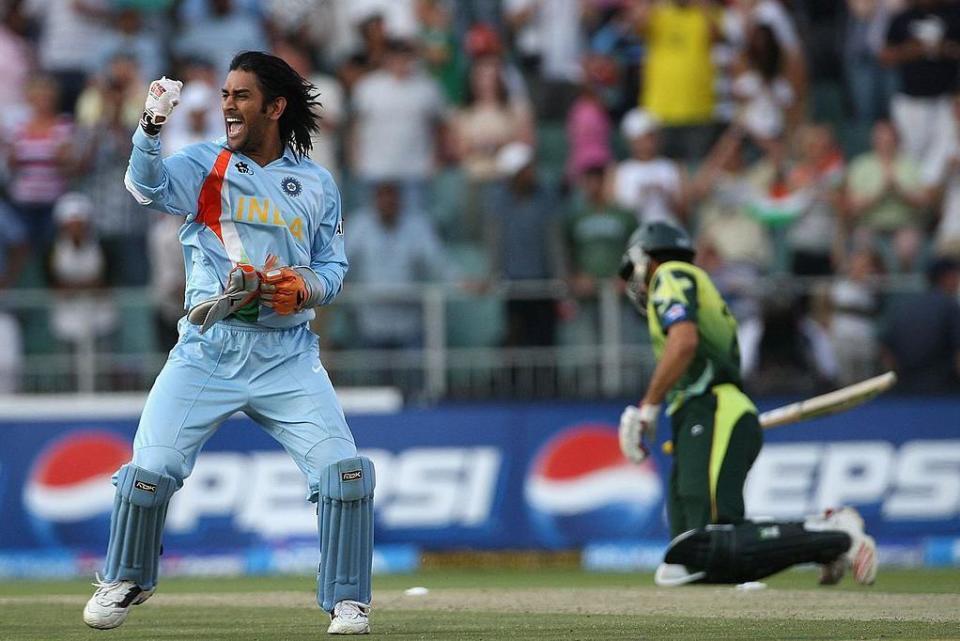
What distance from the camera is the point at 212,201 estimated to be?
773cm

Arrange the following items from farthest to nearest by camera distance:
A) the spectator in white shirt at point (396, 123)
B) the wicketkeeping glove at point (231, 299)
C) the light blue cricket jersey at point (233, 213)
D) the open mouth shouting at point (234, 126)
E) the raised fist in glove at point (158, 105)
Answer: the spectator in white shirt at point (396, 123)
the open mouth shouting at point (234, 126)
the light blue cricket jersey at point (233, 213)
the wicketkeeping glove at point (231, 299)
the raised fist in glove at point (158, 105)

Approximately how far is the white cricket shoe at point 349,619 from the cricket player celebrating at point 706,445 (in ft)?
7.96

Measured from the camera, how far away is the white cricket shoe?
24.9ft

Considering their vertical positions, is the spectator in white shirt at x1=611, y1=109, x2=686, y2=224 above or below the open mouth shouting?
above

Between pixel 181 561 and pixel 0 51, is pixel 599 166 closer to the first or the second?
pixel 181 561

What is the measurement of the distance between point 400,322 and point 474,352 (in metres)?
0.71

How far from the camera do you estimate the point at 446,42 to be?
17.7 meters

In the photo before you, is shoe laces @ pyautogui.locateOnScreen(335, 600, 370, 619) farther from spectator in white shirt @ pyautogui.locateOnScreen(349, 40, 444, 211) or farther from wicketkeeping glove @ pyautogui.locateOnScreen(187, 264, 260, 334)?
spectator in white shirt @ pyautogui.locateOnScreen(349, 40, 444, 211)

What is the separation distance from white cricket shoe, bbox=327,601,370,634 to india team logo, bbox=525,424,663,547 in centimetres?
700

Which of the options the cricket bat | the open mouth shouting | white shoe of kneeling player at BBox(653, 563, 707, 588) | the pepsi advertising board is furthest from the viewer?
the pepsi advertising board

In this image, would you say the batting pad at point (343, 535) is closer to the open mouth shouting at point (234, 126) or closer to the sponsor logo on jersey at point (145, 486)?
the sponsor logo on jersey at point (145, 486)

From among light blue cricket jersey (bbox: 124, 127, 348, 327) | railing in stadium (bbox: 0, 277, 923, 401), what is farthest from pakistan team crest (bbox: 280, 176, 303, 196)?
railing in stadium (bbox: 0, 277, 923, 401)

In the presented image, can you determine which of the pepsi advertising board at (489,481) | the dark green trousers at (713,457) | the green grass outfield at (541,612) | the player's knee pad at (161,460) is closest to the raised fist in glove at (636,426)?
the dark green trousers at (713,457)

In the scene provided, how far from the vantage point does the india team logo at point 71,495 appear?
14.9 metres
